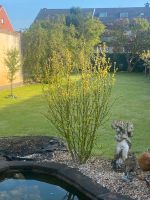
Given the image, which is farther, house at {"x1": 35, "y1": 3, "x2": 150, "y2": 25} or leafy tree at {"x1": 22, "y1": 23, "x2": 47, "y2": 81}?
house at {"x1": 35, "y1": 3, "x2": 150, "y2": 25}

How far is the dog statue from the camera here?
541cm

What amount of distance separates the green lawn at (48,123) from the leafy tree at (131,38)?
568 inches

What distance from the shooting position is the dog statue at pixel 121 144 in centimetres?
541

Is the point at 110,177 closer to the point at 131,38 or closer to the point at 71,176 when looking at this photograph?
the point at 71,176

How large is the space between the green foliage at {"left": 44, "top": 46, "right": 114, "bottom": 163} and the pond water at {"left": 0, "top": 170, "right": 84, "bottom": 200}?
68 centimetres

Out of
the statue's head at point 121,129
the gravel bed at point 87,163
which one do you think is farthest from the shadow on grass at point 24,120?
the statue's head at point 121,129

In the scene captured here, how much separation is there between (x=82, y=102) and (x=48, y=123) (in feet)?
13.7

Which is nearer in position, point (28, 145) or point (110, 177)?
point (110, 177)

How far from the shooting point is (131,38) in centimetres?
3164

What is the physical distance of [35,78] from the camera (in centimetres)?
2167

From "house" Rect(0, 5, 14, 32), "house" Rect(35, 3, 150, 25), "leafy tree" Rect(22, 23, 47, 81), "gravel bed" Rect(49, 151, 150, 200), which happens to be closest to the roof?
"house" Rect(35, 3, 150, 25)

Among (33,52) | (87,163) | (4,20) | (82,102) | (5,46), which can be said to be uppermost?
(4,20)

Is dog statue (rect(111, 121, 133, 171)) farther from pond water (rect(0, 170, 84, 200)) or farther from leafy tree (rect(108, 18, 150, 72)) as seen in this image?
leafy tree (rect(108, 18, 150, 72))

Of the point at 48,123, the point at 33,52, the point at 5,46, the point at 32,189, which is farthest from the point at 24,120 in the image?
the point at 33,52
